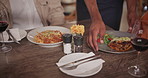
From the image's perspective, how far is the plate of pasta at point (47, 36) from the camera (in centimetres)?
129

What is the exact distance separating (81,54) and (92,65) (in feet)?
0.44

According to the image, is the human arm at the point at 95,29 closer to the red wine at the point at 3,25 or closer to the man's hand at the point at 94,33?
the man's hand at the point at 94,33

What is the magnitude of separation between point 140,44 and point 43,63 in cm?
57

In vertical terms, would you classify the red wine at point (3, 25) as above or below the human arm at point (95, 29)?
above

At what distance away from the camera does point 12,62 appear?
43.8 inches

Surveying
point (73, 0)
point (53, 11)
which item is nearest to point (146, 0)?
point (73, 0)

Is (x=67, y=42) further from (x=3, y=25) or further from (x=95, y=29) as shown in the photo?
(x=3, y=25)

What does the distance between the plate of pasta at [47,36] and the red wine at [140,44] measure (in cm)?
51

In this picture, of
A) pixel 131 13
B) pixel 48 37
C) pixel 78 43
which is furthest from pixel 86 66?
pixel 131 13

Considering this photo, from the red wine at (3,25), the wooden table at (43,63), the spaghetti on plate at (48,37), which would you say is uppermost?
the red wine at (3,25)

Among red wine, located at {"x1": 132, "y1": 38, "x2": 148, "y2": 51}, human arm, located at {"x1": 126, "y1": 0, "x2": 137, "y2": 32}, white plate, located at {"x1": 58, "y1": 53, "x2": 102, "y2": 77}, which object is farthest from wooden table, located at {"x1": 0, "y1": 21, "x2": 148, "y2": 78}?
human arm, located at {"x1": 126, "y1": 0, "x2": 137, "y2": 32}

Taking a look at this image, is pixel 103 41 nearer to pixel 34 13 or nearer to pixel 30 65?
pixel 30 65

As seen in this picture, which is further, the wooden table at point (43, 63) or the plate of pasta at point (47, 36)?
the plate of pasta at point (47, 36)

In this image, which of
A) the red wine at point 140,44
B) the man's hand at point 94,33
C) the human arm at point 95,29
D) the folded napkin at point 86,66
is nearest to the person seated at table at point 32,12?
the human arm at point 95,29
